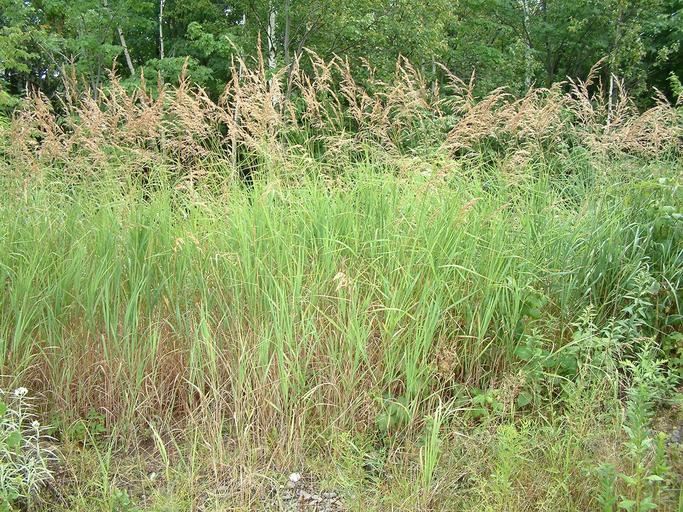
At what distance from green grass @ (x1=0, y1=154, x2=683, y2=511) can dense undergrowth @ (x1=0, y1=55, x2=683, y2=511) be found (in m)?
0.01

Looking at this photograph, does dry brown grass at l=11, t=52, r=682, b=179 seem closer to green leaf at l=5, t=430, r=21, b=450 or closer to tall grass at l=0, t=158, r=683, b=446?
tall grass at l=0, t=158, r=683, b=446

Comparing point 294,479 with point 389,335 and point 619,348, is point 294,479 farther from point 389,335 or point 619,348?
point 619,348

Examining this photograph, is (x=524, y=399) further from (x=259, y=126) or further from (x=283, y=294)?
(x=259, y=126)

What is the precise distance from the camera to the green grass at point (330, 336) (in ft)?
8.52

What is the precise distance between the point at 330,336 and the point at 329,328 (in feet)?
0.18

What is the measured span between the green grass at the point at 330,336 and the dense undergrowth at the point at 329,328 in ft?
0.05

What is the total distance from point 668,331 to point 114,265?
10.8ft

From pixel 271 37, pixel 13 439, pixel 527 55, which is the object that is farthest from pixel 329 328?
pixel 527 55

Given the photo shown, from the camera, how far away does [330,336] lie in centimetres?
295

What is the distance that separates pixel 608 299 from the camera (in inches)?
137

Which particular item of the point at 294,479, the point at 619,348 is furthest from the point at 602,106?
the point at 294,479

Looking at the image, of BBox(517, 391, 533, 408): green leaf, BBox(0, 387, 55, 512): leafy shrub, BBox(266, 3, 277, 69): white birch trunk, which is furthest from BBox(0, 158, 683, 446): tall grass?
BBox(266, 3, 277, 69): white birch trunk

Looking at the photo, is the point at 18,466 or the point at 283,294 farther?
the point at 283,294

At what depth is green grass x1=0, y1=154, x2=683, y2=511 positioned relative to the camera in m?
2.60
